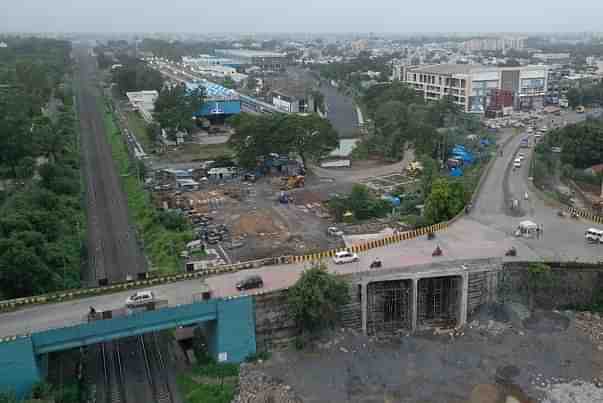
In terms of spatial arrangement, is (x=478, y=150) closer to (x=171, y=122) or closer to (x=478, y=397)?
(x=171, y=122)

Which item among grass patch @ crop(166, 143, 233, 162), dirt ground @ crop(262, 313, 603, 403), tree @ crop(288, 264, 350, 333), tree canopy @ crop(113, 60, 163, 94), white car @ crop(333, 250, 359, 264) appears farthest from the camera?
tree canopy @ crop(113, 60, 163, 94)

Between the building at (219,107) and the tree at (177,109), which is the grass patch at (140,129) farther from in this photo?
the building at (219,107)

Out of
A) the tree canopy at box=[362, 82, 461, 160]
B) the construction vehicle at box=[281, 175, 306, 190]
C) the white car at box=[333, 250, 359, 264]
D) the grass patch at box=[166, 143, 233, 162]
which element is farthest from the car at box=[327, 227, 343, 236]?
the grass patch at box=[166, 143, 233, 162]

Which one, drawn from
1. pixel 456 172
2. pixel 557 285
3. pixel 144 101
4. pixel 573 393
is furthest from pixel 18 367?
pixel 144 101

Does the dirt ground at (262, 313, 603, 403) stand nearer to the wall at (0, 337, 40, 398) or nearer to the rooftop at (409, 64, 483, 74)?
the wall at (0, 337, 40, 398)

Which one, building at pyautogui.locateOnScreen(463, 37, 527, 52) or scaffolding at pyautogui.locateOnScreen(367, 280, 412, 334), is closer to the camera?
scaffolding at pyautogui.locateOnScreen(367, 280, 412, 334)

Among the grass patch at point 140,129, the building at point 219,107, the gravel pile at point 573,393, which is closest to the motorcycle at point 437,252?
the gravel pile at point 573,393

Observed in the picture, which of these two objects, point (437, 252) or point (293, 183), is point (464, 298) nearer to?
point (437, 252)
